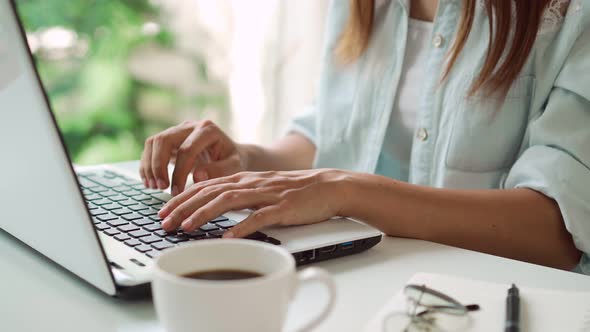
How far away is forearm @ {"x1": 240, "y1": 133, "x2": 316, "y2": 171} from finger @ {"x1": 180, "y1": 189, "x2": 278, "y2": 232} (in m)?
0.38

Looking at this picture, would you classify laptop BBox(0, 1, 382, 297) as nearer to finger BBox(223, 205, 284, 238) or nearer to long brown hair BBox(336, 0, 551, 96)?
finger BBox(223, 205, 284, 238)

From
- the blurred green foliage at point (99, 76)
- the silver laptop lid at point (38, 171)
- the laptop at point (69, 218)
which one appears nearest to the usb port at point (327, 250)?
the laptop at point (69, 218)

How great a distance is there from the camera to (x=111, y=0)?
8.37 feet

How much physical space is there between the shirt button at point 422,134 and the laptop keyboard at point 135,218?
17.6 inches

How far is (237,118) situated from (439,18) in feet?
4.76

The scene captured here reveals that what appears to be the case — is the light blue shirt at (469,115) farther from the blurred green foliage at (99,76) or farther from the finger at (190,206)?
the blurred green foliage at (99,76)

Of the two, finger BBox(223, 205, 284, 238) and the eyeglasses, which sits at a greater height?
finger BBox(223, 205, 284, 238)

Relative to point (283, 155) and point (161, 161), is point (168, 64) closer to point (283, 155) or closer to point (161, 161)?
point (283, 155)

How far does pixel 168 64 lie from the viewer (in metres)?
2.65

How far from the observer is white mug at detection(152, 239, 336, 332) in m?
0.39

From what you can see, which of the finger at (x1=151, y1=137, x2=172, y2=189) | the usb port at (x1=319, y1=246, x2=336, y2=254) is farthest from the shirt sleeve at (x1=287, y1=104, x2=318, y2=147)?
the usb port at (x1=319, y1=246, x2=336, y2=254)

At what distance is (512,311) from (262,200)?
296mm

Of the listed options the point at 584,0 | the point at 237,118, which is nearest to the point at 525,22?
the point at 584,0

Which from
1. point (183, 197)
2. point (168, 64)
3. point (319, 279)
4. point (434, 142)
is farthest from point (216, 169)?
point (168, 64)
